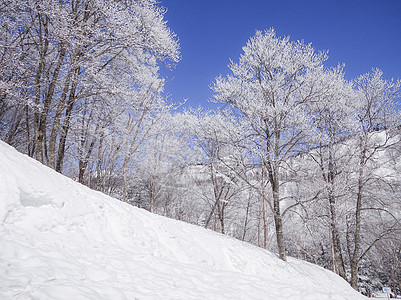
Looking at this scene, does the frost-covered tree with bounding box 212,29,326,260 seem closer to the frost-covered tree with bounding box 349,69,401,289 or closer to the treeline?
the treeline

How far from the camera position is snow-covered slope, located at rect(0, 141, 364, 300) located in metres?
2.85

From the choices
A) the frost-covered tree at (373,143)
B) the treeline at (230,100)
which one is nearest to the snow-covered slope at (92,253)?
the treeline at (230,100)

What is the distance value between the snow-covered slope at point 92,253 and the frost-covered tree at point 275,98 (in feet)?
12.7

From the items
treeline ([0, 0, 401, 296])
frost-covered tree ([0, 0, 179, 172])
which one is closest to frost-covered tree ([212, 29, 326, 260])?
treeline ([0, 0, 401, 296])

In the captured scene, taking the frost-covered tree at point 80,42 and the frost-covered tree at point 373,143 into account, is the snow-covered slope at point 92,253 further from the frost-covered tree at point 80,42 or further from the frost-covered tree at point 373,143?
the frost-covered tree at point 373,143

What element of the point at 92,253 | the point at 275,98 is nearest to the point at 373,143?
the point at 275,98

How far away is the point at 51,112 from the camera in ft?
33.3

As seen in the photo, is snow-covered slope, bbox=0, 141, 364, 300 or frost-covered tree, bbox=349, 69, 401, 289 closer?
snow-covered slope, bbox=0, 141, 364, 300

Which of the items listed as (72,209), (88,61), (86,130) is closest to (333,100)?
(88,61)

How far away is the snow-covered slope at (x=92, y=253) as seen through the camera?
2.85 meters

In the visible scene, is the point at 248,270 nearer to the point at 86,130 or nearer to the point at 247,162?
the point at 247,162

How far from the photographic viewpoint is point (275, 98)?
8930mm

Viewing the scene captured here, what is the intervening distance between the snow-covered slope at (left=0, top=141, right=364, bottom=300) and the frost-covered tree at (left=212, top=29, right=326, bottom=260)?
388 centimetres

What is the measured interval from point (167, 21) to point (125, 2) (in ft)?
5.09
